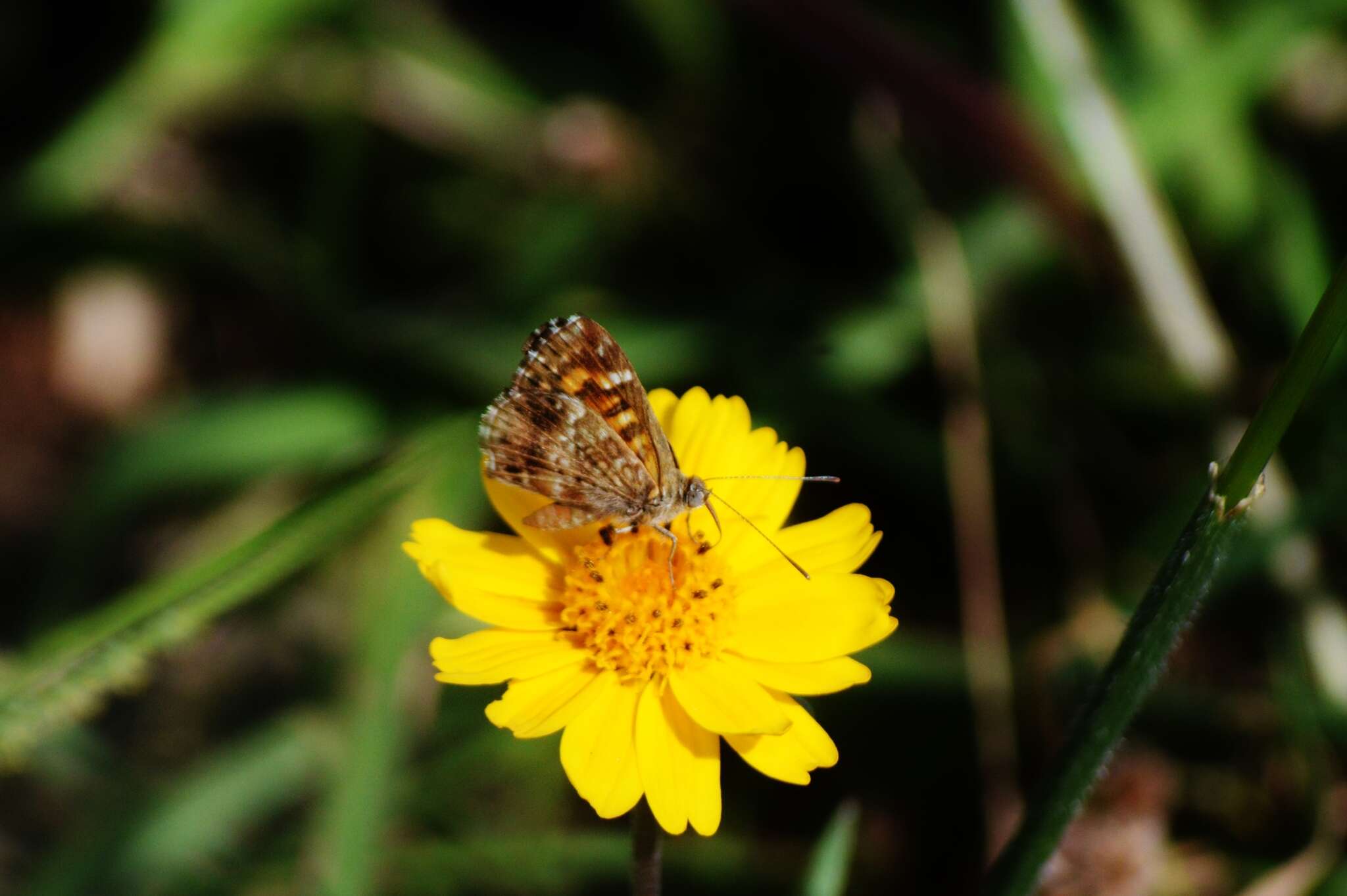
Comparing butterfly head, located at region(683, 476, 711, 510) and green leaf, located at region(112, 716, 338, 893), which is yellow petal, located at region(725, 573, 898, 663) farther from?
green leaf, located at region(112, 716, 338, 893)

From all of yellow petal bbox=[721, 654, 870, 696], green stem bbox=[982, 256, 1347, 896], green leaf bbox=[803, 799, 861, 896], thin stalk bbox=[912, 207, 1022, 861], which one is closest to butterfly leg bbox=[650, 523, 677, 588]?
yellow petal bbox=[721, 654, 870, 696]

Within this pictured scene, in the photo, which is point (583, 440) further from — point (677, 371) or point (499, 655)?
point (677, 371)

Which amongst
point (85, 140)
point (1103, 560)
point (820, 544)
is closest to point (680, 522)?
point (820, 544)

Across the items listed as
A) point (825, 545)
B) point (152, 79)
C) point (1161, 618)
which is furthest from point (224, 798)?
point (1161, 618)

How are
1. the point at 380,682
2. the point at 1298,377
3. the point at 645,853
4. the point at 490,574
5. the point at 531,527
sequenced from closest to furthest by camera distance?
the point at 1298,377 → the point at 645,853 → the point at 490,574 → the point at 531,527 → the point at 380,682

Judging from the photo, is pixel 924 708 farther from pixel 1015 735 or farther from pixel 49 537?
pixel 49 537

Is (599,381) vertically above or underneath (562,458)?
above
